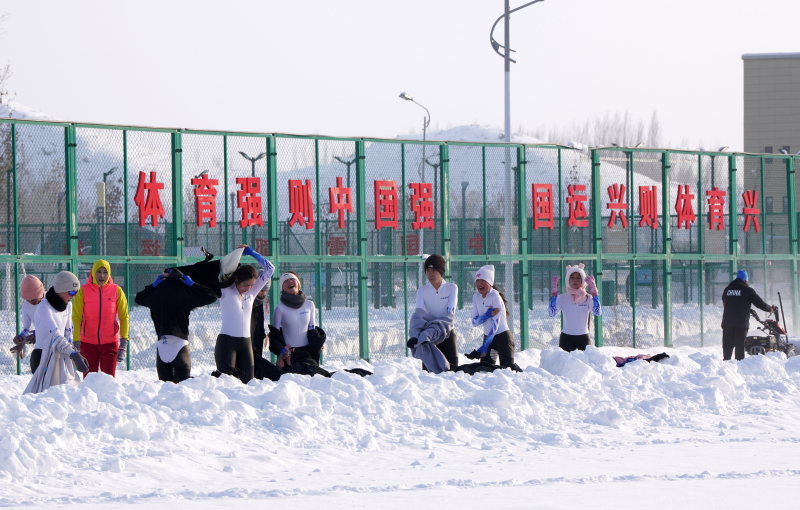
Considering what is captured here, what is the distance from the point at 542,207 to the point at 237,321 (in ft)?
22.1

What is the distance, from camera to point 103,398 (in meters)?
8.30

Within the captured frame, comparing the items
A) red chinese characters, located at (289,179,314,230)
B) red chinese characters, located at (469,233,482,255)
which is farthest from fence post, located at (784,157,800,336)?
red chinese characters, located at (289,179,314,230)

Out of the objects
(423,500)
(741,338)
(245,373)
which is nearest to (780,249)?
(741,338)

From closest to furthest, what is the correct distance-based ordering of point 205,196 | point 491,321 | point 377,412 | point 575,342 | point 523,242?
1. point 377,412
2. point 491,321
3. point 575,342
4. point 205,196
5. point 523,242

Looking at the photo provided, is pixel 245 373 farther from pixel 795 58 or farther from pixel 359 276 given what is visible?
pixel 795 58

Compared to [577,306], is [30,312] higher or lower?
higher

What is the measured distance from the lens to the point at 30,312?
939cm

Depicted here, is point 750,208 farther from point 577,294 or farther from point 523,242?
point 577,294

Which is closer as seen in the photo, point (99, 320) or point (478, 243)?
point (99, 320)

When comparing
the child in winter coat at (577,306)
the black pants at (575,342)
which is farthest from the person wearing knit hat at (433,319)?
the black pants at (575,342)

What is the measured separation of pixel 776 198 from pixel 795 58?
23.2 ft

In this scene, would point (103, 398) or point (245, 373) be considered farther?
point (245, 373)

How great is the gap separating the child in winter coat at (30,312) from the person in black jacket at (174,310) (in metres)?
0.88

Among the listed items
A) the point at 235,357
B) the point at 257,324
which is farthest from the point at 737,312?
the point at 235,357
